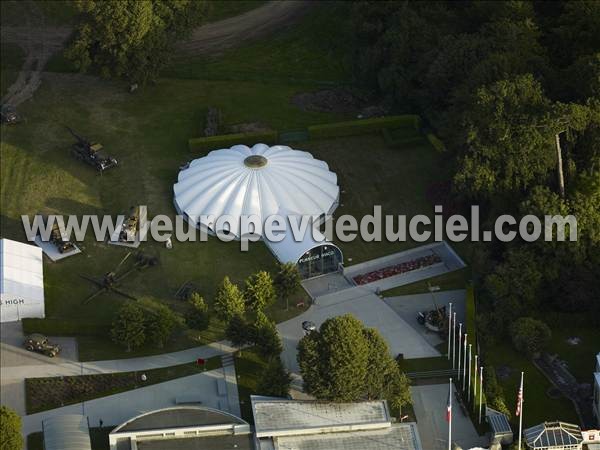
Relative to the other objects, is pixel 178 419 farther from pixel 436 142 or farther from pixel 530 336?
pixel 436 142

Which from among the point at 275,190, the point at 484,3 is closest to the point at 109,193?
the point at 275,190

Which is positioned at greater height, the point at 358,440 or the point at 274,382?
the point at 274,382

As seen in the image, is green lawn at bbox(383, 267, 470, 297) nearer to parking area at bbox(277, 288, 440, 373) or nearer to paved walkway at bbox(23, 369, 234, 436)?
parking area at bbox(277, 288, 440, 373)

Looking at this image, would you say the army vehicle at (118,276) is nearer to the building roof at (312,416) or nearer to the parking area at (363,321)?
the parking area at (363,321)

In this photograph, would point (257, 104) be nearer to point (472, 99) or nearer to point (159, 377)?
point (472, 99)

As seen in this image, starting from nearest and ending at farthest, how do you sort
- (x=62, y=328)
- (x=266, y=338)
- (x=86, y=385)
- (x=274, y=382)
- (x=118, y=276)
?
(x=274, y=382) < (x=86, y=385) < (x=266, y=338) < (x=62, y=328) < (x=118, y=276)

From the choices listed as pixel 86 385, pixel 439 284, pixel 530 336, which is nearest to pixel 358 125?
pixel 439 284

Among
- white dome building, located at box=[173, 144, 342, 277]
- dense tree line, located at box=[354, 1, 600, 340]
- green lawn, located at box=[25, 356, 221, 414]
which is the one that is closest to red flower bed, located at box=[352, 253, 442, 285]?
white dome building, located at box=[173, 144, 342, 277]
